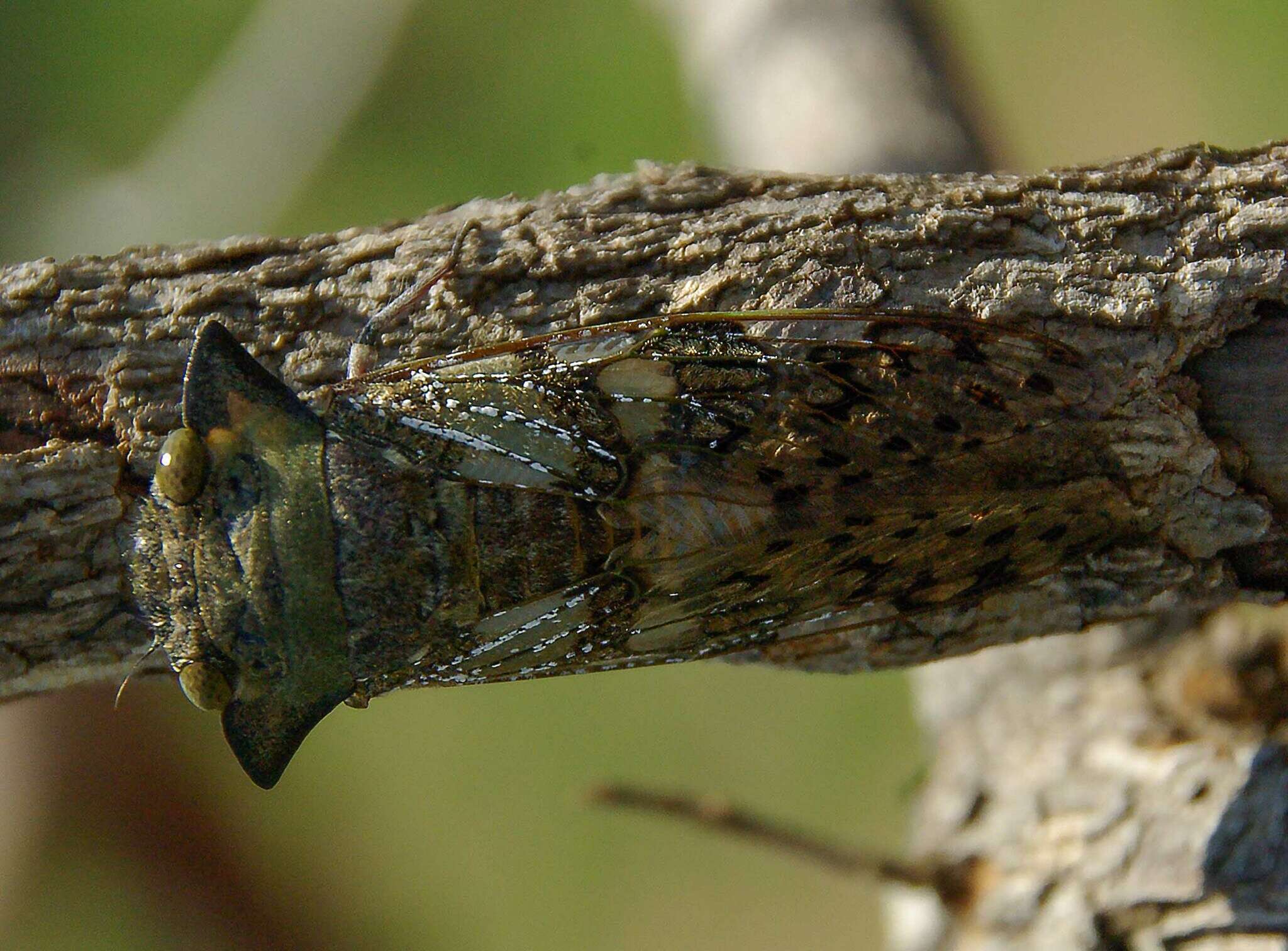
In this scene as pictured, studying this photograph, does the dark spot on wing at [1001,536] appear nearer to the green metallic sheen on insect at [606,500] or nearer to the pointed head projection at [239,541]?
the green metallic sheen on insect at [606,500]

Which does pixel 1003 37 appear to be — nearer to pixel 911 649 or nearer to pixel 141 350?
pixel 911 649

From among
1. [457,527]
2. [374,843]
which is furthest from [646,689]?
[457,527]

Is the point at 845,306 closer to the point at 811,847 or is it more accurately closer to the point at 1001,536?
the point at 1001,536

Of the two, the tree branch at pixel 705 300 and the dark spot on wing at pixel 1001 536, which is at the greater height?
the tree branch at pixel 705 300

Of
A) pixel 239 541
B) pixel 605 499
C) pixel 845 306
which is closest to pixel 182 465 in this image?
pixel 239 541

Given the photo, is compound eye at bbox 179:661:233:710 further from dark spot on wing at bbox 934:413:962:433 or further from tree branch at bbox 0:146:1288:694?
dark spot on wing at bbox 934:413:962:433

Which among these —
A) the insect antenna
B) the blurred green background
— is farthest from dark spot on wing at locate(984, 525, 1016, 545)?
the blurred green background

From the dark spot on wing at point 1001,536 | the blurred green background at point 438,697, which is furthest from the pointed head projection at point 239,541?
the blurred green background at point 438,697
